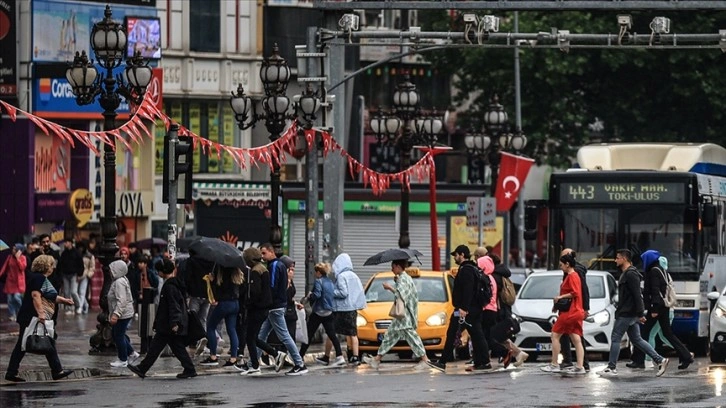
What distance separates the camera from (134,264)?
3203cm

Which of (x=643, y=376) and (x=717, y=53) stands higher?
(x=717, y=53)

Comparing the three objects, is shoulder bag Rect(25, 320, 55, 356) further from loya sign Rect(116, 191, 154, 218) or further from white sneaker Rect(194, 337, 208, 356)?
loya sign Rect(116, 191, 154, 218)

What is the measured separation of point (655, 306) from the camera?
27328mm

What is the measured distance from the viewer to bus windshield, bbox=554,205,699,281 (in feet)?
108

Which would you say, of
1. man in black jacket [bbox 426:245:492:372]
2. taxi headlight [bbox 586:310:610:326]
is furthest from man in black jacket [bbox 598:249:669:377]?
taxi headlight [bbox 586:310:610:326]

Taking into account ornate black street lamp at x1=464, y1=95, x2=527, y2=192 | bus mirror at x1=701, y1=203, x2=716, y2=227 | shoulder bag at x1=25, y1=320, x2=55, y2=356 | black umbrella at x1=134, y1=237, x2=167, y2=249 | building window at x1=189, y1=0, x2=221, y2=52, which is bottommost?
shoulder bag at x1=25, y1=320, x2=55, y2=356

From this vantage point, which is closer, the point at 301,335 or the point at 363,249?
the point at 301,335

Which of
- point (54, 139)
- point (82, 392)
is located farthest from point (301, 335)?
point (54, 139)

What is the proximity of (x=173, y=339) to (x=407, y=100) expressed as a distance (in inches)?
716

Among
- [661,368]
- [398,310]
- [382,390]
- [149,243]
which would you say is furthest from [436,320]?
[149,243]

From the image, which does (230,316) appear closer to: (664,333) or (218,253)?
(218,253)

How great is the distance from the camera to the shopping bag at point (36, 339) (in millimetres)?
23906

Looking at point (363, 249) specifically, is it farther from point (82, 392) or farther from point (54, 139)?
point (82, 392)

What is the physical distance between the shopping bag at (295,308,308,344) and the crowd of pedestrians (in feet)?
0.07
